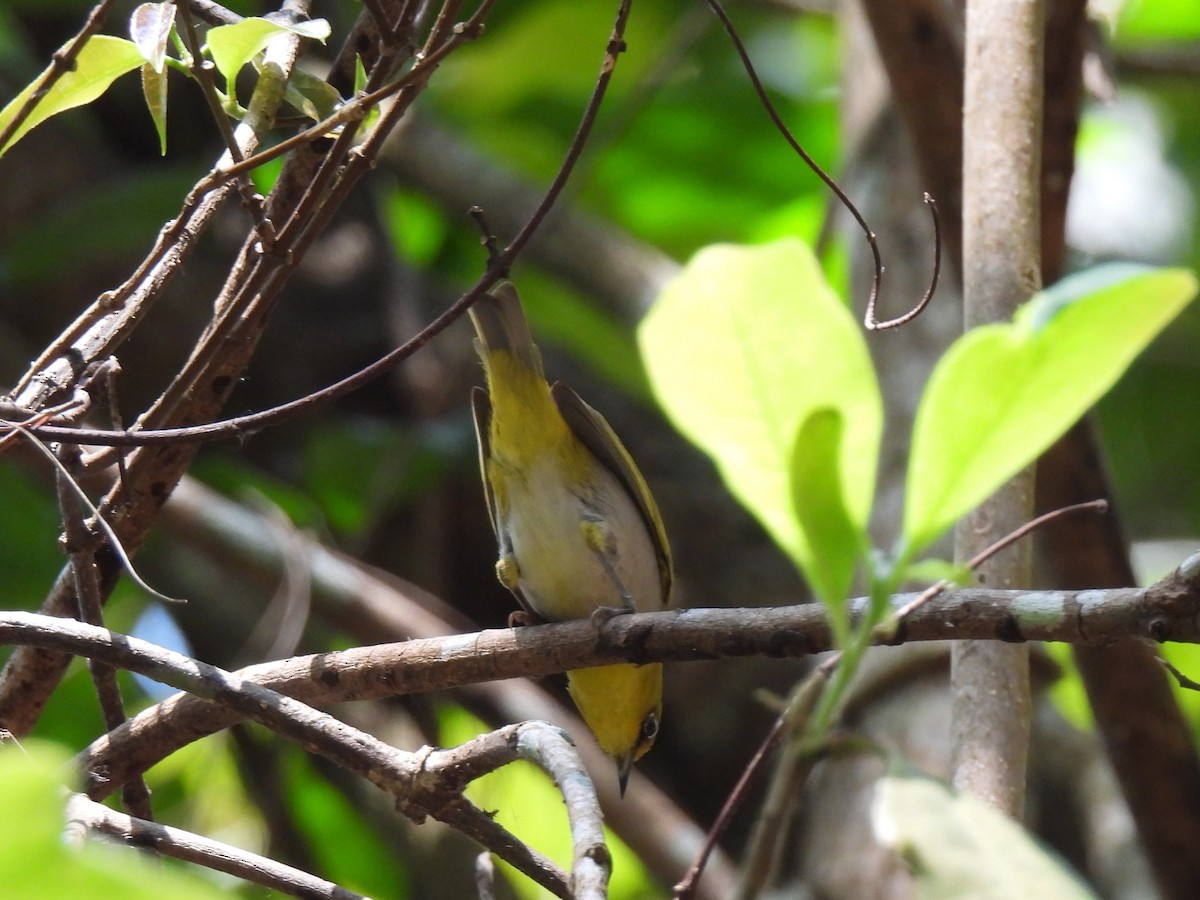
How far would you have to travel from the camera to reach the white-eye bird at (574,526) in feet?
10.3

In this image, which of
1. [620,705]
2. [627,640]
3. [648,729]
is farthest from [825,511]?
[648,729]

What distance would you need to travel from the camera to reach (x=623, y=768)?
126 inches

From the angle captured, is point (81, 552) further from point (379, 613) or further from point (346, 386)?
point (379, 613)

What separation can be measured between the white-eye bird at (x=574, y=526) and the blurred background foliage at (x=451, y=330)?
531 millimetres

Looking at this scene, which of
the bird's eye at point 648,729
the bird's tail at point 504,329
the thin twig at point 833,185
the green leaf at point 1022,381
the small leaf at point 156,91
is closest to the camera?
the green leaf at point 1022,381

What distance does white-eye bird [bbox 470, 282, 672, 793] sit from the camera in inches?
124

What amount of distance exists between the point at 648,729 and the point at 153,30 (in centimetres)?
235

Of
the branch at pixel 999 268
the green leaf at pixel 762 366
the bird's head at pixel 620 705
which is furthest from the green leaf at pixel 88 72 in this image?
the bird's head at pixel 620 705

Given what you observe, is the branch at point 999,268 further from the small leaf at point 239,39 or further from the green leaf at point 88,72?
the green leaf at point 88,72

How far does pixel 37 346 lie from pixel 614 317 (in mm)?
2087

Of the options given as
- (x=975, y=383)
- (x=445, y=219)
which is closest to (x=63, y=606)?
(x=975, y=383)

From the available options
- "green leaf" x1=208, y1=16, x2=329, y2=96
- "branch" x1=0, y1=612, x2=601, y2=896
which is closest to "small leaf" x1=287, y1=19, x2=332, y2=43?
"green leaf" x1=208, y1=16, x2=329, y2=96

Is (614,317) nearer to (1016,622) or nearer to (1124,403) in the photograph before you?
(1124,403)

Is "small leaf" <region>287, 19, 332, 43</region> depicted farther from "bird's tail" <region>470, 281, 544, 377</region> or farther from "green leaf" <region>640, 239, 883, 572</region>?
"bird's tail" <region>470, 281, 544, 377</region>
